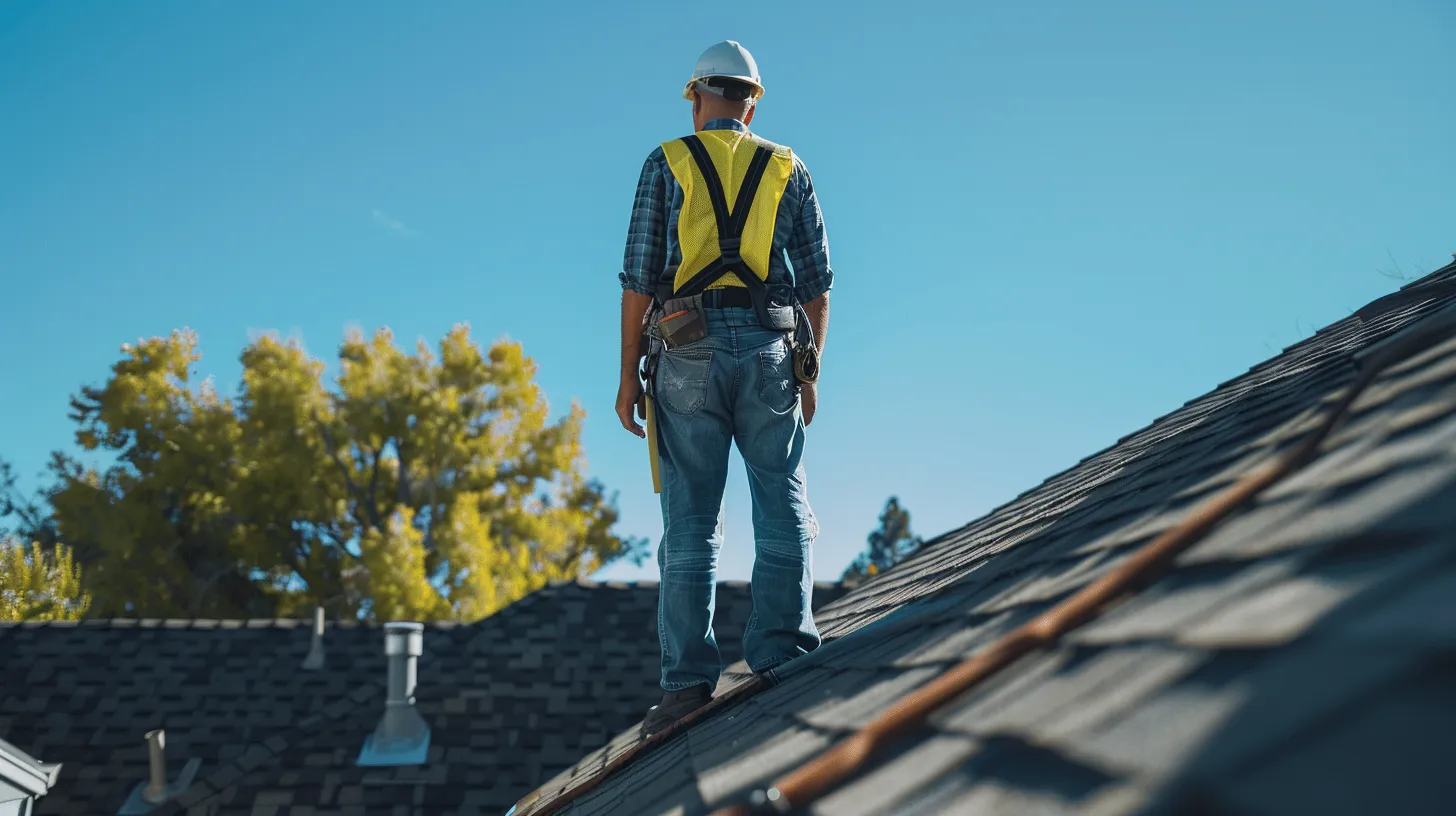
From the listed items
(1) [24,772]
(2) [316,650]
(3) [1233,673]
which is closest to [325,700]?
(2) [316,650]

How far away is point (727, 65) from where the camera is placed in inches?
131

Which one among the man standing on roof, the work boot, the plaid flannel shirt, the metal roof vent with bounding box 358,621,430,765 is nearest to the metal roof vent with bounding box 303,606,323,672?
the metal roof vent with bounding box 358,621,430,765

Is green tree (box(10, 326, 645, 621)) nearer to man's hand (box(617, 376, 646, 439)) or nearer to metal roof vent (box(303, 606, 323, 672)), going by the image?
metal roof vent (box(303, 606, 323, 672))

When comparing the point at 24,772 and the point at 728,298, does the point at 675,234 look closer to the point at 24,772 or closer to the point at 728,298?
the point at 728,298

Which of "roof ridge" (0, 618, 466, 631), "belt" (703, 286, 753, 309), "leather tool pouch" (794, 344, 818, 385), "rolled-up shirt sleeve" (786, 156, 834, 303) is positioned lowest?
"leather tool pouch" (794, 344, 818, 385)

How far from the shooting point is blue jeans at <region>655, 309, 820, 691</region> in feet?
10.2

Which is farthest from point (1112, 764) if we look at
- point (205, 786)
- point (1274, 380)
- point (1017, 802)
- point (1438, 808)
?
point (205, 786)

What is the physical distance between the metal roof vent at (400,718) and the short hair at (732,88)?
773 centimetres

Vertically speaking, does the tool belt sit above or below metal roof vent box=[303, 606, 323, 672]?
below

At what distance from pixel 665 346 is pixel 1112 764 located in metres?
2.36

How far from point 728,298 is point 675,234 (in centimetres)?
26

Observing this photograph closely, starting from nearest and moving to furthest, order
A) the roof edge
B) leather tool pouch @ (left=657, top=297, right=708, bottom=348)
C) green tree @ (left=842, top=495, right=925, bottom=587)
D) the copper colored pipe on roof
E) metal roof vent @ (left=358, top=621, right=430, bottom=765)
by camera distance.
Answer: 1. the copper colored pipe on roof
2. leather tool pouch @ (left=657, top=297, right=708, bottom=348)
3. the roof edge
4. metal roof vent @ (left=358, top=621, right=430, bottom=765)
5. green tree @ (left=842, top=495, right=925, bottom=587)

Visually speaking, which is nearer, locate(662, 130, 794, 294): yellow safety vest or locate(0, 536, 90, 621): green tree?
locate(662, 130, 794, 294): yellow safety vest

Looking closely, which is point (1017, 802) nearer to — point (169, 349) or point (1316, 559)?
point (1316, 559)
